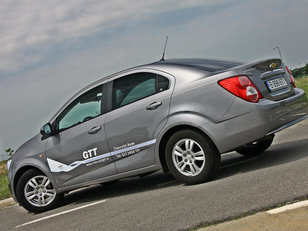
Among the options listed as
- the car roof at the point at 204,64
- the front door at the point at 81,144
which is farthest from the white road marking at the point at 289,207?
the front door at the point at 81,144

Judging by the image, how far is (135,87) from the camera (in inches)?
264


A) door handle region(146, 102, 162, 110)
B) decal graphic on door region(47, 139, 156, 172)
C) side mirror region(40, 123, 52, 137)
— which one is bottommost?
decal graphic on door region(47, 139, 156, 172)

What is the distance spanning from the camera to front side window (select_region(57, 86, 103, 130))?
7090mm

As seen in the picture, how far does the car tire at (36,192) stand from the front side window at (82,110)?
0.88 m

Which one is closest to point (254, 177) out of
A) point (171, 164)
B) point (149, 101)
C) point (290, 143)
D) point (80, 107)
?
point (171, 164)

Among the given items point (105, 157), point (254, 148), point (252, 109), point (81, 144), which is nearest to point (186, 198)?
Answer: point (252, 109)

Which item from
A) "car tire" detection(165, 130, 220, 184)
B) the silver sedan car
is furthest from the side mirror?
"car tire" detection(165, 130, 220, 184)

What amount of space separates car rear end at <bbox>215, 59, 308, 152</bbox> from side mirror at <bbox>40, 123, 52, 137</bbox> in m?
2.84

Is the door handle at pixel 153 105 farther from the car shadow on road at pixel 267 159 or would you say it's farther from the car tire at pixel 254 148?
the car tire at pixel 254 148

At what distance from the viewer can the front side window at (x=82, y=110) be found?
709cm

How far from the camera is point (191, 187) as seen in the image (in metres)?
6.19

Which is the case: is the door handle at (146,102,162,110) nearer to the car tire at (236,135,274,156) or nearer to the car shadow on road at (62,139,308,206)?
the car shadow on road at (62,139,308,206)

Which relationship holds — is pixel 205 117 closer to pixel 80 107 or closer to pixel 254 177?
pixel 254 177

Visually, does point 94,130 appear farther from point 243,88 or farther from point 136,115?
point 243,88
